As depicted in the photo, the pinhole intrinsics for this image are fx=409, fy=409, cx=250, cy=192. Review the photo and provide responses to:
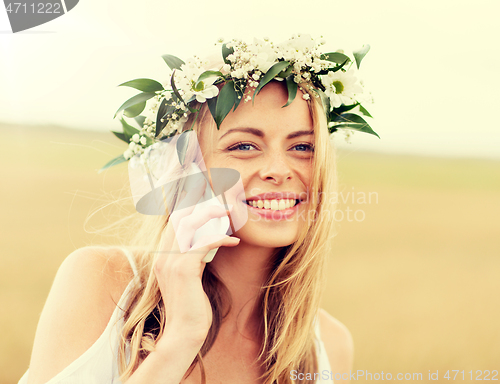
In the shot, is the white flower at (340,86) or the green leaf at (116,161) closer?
the white flower at (340,86)

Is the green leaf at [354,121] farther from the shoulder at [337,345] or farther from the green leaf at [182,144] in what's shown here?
the shoulder at [337,345]

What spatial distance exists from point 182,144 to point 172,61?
0.42m

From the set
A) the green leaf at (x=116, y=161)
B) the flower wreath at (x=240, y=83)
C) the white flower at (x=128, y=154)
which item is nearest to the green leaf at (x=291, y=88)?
the flower wreath at (x=240, y=83)

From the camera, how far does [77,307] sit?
1.80 metres

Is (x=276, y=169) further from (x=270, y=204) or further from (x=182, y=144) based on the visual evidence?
(x=182, y=144)

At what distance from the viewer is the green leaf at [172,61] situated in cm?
203

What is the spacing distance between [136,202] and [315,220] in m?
0.95

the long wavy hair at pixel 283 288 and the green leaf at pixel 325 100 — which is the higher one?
the green leaf at pixel 325 100

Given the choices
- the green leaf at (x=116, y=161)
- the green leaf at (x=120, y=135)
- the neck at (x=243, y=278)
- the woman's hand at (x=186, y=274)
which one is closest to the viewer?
the woman's hand at (x=186, y=274)

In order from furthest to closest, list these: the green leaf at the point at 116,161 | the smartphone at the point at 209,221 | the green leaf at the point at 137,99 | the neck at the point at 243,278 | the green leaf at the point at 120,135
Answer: the green leaf at the point at 120,135, the green leaf at the point at 116,161, the neck at the point at 243,278, the green leaf at the point at 137,99, the smartphone at the point at 209,221

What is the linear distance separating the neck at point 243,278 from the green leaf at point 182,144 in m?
0.54

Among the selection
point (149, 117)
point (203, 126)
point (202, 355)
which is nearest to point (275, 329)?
point (202, 355)

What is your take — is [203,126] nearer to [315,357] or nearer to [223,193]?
[223,193]

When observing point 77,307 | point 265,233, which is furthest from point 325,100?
point 77,307
